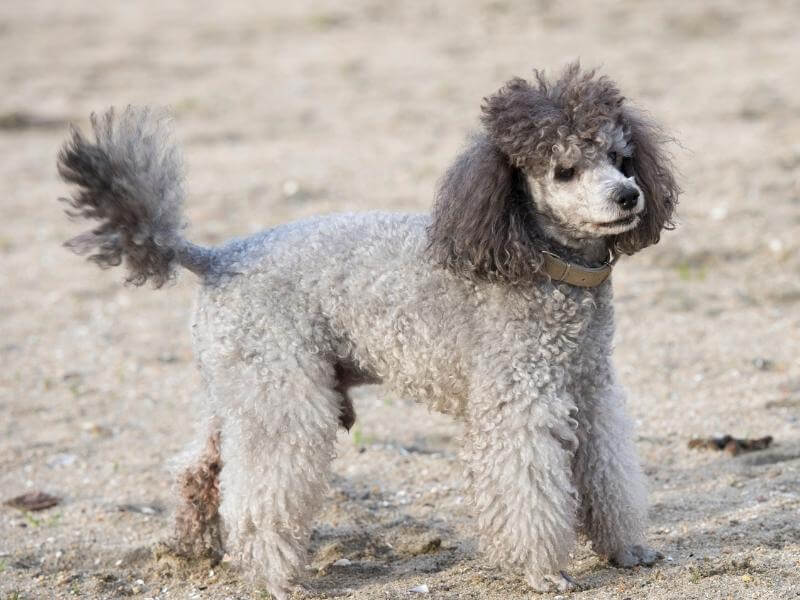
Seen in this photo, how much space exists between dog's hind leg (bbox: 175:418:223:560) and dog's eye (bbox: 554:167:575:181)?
1.60 metres

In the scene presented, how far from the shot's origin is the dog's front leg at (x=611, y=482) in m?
4.31

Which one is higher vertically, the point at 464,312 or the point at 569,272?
the point at 569,272

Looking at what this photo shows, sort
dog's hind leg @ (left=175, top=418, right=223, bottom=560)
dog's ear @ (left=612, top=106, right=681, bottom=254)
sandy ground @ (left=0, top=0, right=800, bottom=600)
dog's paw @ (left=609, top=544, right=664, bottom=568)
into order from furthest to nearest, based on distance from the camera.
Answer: sandy ground @ (left=0, top=0, right=800, bottom=600) → dog's hind leg @ (left=175, top=418, right=223, bottom=560) → dog's paw @ (left=609, top=544, right=664, bottom=568) → dog's ear @ (left=612, top=106, right=681, bottom=254)

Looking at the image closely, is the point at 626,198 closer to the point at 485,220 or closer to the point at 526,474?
the point at 485,220

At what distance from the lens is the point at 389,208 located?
920 cm

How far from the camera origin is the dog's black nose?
3.92m

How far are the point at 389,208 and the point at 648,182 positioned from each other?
513cm

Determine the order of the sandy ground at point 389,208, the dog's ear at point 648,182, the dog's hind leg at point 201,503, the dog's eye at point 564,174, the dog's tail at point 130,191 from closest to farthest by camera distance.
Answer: the dog's eye at point 564,174, the dog's ear at point 648,182, the dog's tail at point 130,191, the dog's hind leg at point 201,503, the sandy ground at point 389,208

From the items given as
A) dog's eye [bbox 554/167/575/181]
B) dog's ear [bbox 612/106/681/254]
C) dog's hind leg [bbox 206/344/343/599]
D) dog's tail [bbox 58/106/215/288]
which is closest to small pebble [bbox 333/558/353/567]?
dog's hind leg [bbox 206/344/343/599]

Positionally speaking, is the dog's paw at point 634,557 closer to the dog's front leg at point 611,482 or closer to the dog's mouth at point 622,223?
the dog's front leg at point 611,482

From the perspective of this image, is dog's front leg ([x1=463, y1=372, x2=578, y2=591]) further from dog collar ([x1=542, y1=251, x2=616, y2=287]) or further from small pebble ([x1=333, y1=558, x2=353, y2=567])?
small pebble ([x1=333, y1=558, x2=353, y2=567])

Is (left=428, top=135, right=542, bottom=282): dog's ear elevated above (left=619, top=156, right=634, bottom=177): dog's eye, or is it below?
below

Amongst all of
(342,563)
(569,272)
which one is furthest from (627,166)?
(342,563)

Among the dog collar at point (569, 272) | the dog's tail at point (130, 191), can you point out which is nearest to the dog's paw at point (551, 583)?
the dog collar at point (569, 272)
